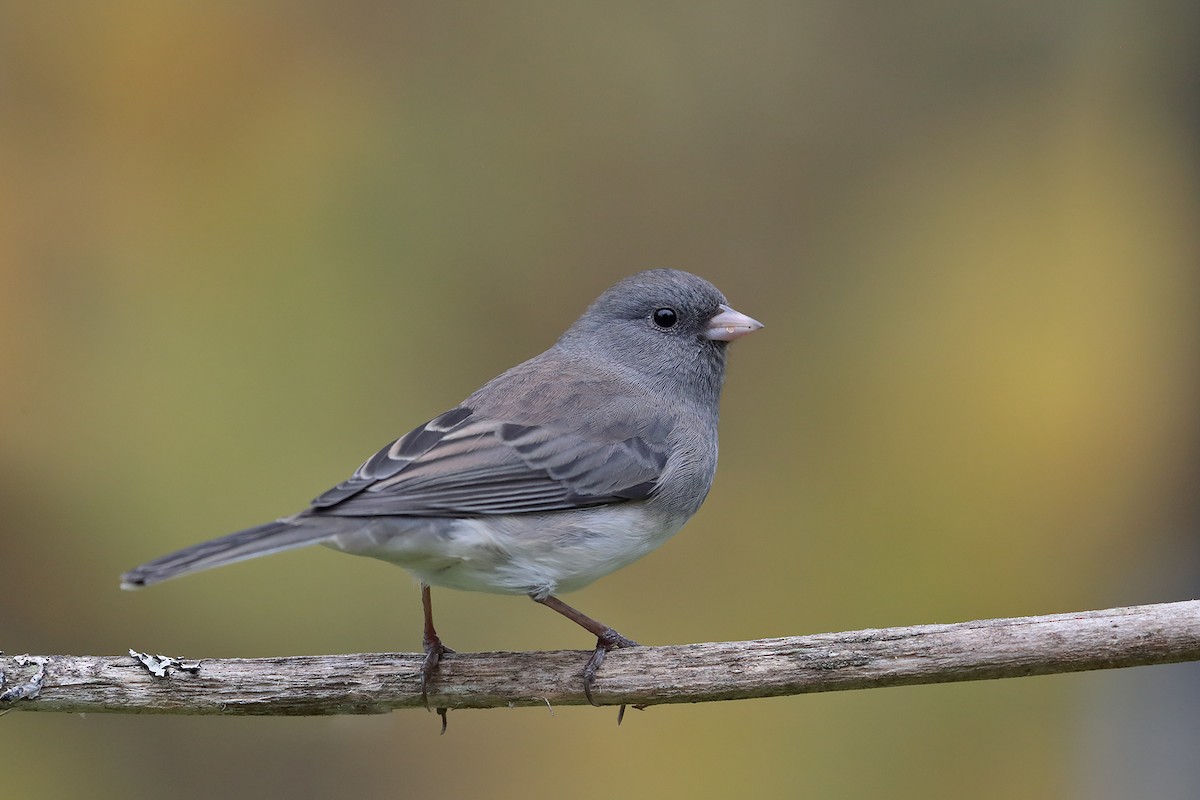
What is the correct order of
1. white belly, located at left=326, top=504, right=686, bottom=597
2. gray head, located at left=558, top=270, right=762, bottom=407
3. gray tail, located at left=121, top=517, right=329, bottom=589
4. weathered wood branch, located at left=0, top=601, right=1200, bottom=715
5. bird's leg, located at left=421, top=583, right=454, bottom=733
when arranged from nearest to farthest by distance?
gray tail, located at left=121, top=517, right=329, bottom=589
weathered wood branch, located at left=0, top=601, right=1200, bottom=715
white belly, located at left=326, top=504, right=686, bottom=597
bird's leg, located at left=421, top=583, right=454, bottom=733
gray head, located at left=558, top=270, right=762, bottom=407

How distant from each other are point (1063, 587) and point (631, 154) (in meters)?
2.25

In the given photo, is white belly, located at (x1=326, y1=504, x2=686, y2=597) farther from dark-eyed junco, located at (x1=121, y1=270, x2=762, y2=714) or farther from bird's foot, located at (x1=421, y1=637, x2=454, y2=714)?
bird's foot, located at (x1=421, y1=637, x2=454, y2=714)

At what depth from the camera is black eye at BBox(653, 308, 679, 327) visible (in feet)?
10.5

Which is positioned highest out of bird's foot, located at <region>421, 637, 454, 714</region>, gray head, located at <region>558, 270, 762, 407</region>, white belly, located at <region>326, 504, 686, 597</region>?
gray head, located at <region>558, 270, 762, 407</region>

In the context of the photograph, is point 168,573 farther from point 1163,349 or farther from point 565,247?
point 1163,349

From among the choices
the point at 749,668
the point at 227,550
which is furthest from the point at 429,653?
the point at 749,668

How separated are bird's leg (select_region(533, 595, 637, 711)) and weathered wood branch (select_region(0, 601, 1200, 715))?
0.12ft

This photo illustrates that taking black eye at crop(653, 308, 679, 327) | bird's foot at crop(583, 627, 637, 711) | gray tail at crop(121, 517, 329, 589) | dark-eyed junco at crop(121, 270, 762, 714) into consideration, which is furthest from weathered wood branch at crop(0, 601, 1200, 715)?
black eye at crop(653, 308, 679, 327)

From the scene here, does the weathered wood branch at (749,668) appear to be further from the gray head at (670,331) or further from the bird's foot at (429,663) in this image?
the gray head at (670,331)

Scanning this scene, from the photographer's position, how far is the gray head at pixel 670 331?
123 inches

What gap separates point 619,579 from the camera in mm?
3746

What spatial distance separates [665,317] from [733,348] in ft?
1.70

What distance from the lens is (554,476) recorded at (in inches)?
101

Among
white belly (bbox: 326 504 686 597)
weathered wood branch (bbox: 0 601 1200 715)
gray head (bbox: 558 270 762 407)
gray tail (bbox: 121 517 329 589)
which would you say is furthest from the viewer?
gray head (bbox: 558 270 762 407)
